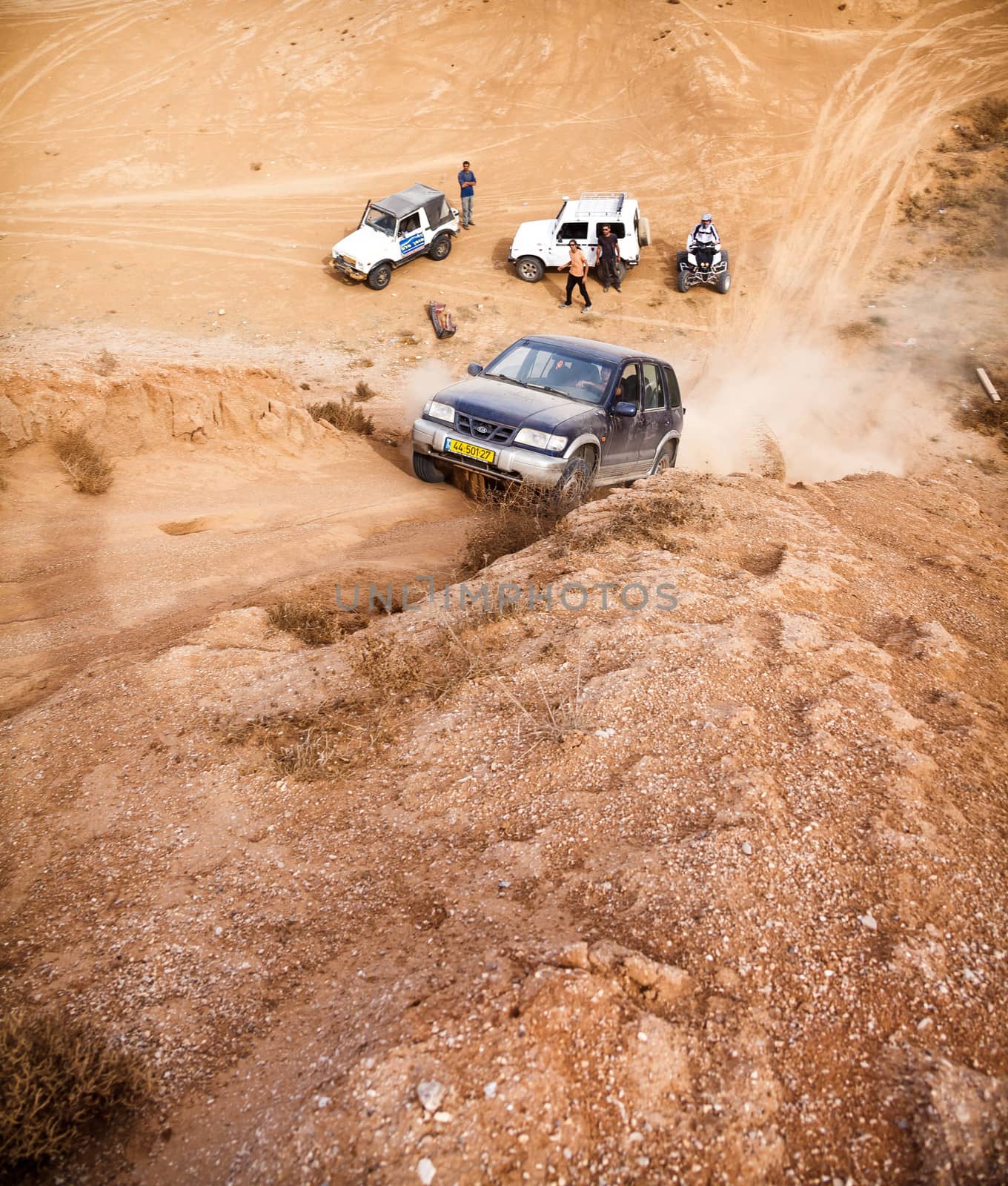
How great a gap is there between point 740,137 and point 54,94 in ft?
70.7

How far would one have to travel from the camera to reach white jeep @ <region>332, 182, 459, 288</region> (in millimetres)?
16516

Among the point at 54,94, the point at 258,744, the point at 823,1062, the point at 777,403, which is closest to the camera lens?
the point at 823,1062

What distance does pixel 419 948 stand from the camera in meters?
2.83

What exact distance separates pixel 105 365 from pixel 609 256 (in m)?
11.1

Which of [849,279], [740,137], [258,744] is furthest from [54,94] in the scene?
[258,744]

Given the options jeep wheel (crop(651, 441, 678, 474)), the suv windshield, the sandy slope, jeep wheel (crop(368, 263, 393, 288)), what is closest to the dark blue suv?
jeep wheel (crop(651, 441, 678, 474))

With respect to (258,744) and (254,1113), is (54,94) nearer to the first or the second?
(258,744)

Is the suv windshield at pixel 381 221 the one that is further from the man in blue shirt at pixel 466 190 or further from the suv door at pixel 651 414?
the suv door at pixel 651 414

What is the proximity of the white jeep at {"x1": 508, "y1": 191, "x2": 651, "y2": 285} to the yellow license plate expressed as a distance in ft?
36.2

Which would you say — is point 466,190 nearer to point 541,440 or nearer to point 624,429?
point 624,429

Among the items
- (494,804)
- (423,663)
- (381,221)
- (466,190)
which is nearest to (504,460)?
(423,663)

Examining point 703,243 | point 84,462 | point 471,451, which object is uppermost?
point 703,243

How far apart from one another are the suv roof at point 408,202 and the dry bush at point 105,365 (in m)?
9.07

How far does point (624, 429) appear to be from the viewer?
27.4ft
